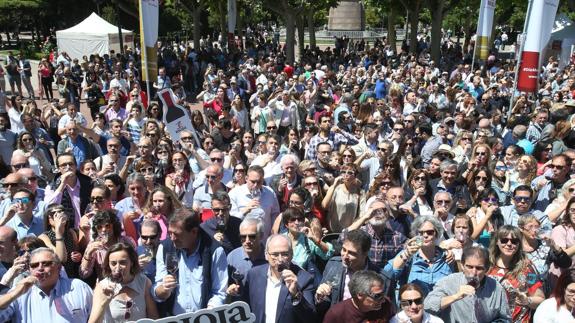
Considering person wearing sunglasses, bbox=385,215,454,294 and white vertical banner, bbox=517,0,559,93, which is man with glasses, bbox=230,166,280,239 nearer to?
person wearing sunglasses, bbox=385,215,454,294

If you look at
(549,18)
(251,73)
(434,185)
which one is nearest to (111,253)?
(434,185)

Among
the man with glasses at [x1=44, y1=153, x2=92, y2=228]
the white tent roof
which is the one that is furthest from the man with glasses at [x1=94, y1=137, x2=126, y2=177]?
the white tent roof

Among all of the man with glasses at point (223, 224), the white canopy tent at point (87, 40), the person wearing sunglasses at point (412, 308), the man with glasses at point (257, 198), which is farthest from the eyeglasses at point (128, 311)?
the white canopy tent at point (87, 40)

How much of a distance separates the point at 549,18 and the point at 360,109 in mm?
3990

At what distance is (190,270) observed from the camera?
3.93 m

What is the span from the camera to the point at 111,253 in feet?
12.2

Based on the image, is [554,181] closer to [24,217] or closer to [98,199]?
[98,199]

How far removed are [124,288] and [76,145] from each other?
13.8ft

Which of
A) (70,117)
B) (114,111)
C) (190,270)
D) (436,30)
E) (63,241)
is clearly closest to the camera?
(190,270)

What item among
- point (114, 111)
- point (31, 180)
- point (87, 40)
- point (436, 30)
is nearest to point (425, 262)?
point (31, 180)

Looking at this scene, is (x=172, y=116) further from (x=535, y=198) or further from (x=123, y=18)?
(x=123, y=18)

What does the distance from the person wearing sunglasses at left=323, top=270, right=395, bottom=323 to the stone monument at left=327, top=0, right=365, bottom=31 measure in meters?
46.2

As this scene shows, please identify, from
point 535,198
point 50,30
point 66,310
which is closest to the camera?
point 66,310

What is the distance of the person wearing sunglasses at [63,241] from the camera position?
14.3 ft
